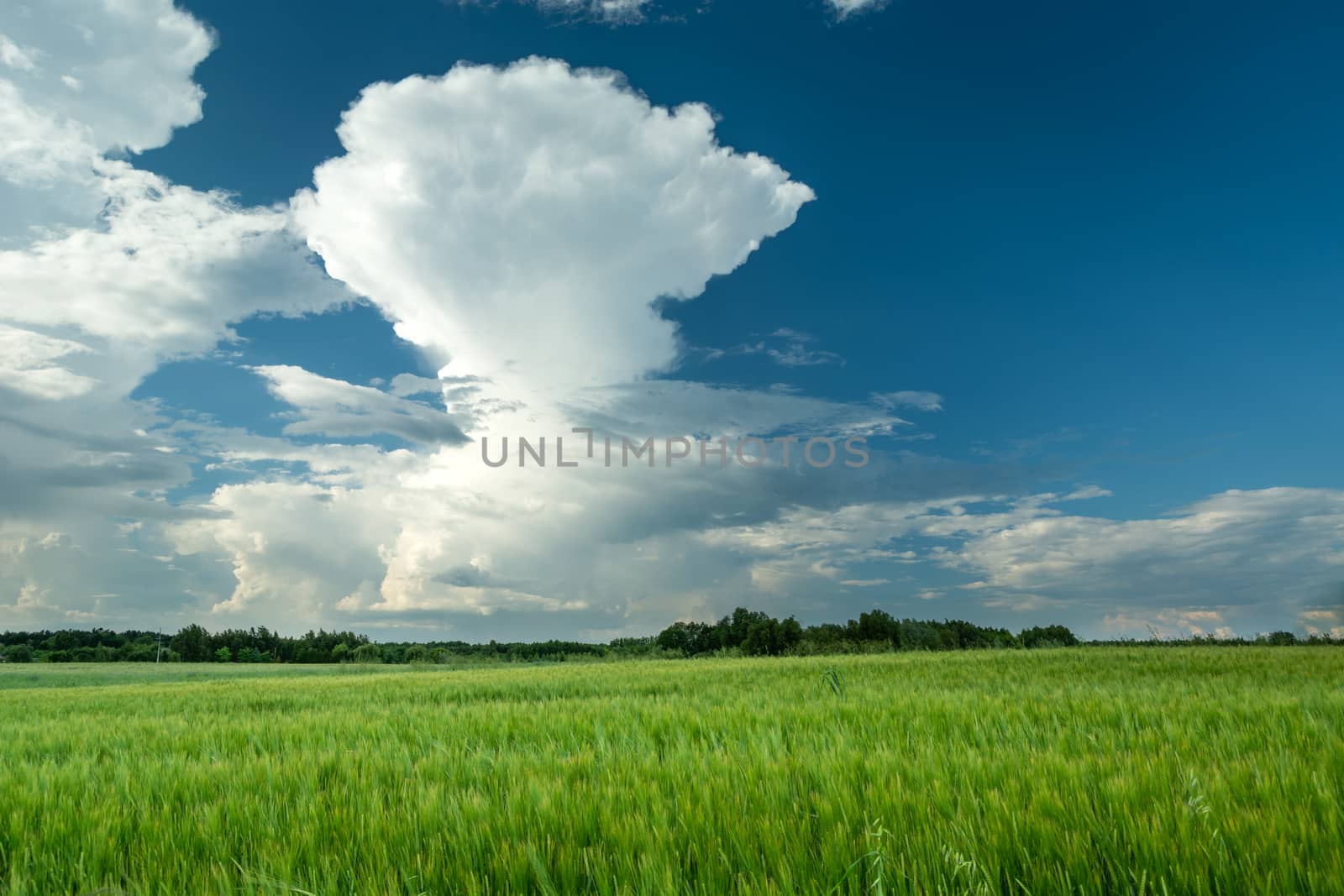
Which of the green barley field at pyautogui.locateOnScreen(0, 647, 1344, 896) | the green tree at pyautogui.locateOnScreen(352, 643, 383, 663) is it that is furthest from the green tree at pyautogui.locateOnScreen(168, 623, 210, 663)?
the green barley field at pyautogui.locateOnScreen(0, 647, 1344, 896)

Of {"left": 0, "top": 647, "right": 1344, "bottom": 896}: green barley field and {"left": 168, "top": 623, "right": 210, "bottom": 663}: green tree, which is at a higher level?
{"left": 0, "top": 647, "right": 1344, "bottom": 896}: green barley field

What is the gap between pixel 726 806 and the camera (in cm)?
296

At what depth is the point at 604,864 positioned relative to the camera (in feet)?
7.76

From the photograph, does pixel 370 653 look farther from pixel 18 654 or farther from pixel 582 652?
pixel 18 654

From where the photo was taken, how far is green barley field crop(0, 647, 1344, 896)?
7.46 ft

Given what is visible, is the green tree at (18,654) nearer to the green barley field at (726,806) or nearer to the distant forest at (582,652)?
the distant forest at (582,652)

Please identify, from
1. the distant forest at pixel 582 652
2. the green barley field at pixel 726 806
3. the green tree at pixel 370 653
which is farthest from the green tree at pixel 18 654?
the green barley field at pixel 726 806

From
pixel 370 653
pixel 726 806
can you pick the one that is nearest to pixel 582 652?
pixel 370 653

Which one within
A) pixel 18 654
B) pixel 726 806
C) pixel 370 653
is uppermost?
pixel 726 806

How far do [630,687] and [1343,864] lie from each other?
11732 millimetres

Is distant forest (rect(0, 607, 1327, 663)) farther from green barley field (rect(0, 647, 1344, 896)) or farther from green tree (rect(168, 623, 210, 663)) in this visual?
green barley field (rect(0, 647, 1344, 896))

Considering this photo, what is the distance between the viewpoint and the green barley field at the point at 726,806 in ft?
7.46

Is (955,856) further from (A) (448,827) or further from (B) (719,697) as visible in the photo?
(B) (719,697)

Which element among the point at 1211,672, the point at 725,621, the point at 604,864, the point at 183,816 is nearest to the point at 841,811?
the point at 604,864
